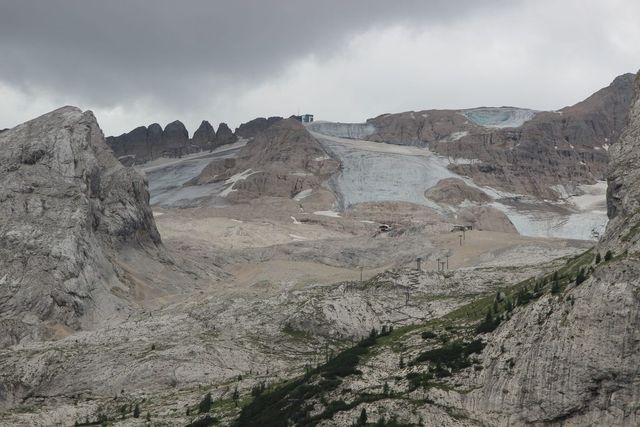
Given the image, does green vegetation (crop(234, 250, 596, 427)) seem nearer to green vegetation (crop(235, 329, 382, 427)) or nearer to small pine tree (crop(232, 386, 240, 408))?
green vegetation (crop(235, 329, 382, 427))

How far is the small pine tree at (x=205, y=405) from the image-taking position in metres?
78.3

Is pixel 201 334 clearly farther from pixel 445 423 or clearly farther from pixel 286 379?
pixel 445 423

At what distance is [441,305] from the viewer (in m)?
96.6

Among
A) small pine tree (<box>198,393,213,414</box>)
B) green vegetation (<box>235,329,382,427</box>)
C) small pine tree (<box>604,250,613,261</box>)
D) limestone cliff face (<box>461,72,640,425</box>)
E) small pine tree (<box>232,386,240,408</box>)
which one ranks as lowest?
small pine tree (<box>198,393,213,414</box>)

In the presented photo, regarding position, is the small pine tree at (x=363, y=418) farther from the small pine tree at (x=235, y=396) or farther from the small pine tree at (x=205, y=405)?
the small pine tree at (x=205, y=405)

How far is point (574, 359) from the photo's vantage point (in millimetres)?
58375

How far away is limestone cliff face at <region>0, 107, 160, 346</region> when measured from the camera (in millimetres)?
127625

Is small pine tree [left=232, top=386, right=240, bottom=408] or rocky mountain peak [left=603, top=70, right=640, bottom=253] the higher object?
rocky mountain peak [left=603, top=70, right=640, bottom=253]

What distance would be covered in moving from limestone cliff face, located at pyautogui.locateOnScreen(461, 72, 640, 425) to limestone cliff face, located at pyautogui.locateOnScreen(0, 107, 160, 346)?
7099cm

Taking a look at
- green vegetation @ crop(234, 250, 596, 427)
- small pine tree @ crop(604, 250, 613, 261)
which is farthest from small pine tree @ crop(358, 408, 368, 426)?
small pine tree @ crop(604, 250, 613, 261)

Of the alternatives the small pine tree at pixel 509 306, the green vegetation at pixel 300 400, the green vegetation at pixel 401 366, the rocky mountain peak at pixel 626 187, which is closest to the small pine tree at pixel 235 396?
the green vegetation at pixel 401 366

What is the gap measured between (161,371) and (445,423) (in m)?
39.8

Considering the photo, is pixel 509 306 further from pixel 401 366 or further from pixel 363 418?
pixel 363 418

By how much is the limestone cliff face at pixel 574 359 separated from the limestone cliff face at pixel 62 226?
233 ft
